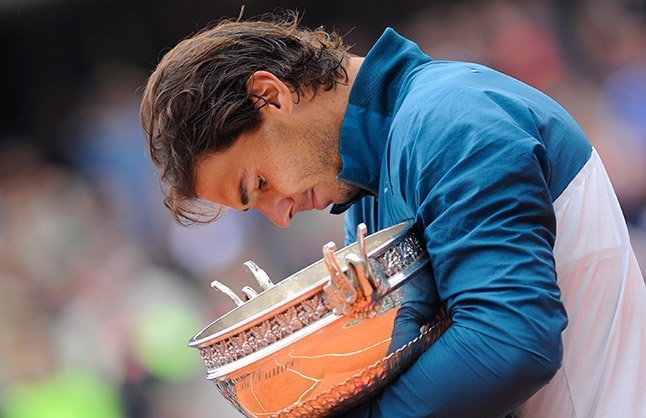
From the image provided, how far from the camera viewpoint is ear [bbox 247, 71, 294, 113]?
176 centimetres

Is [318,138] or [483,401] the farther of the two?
[318,138]

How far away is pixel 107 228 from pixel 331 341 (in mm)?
2957

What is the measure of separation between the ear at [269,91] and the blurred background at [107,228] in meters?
2.10

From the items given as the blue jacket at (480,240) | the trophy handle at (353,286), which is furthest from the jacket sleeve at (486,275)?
the trophy handle at (353,286)

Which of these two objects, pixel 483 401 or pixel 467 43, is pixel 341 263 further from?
pixel 467 43

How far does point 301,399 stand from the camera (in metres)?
1.37

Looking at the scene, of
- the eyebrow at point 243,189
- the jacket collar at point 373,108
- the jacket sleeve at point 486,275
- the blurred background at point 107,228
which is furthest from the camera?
the blurred background at point 107,228

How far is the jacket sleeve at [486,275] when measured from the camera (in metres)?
1.28

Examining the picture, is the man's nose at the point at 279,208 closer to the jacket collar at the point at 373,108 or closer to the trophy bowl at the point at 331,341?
the jacket collar at the point at 373,108

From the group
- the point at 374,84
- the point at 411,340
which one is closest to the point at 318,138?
the point at 374,84

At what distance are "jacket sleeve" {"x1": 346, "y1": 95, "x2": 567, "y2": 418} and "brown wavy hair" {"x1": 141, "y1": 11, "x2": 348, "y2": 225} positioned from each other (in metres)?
0.47

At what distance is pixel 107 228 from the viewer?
415 centimetres

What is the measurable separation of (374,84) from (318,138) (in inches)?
6.2

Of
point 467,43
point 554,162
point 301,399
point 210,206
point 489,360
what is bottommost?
point 467,43
